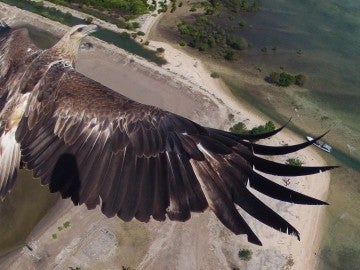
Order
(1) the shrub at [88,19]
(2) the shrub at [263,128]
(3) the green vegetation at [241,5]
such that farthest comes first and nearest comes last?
(3) the green vegetation at [241,5], (1) the shrub at [88,19], (2) the shrub at [263,128]

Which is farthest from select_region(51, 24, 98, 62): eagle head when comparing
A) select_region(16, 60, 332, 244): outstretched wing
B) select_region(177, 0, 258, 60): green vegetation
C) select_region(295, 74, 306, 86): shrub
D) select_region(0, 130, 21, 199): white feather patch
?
select_region(177, 0, 258, 60): green vegetation

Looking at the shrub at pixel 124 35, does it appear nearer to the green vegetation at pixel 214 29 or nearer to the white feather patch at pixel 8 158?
the green vegetation at pixel 214 29

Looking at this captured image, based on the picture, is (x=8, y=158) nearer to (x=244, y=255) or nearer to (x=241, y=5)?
(x=244, y=255)

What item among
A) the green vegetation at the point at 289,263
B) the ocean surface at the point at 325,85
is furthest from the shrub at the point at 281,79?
the green vegetation at the point at 289,263

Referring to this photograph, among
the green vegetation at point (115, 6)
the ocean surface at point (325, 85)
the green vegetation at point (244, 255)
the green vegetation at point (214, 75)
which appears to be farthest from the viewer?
the green vegetation at point (115, 6)

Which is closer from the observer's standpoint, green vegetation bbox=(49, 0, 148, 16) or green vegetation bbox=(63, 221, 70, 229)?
green vegetation bbox=(63, 221, 70, 229)

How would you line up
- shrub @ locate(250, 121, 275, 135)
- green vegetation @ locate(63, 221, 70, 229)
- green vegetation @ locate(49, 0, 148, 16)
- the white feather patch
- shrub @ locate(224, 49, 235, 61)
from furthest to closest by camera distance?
green vegetation @ locate(49, 0, 148, 16)
shrub @ locate(224, 49, 235, 61)
shrub @ locate(250, 121, 275, 135)
green vegetation @ locate(63, 221, 70, 229)
the white feather patch

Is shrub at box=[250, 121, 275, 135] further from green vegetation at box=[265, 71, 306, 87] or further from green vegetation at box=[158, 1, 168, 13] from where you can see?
green vegetation at box=[158, 1, 168, 13]
